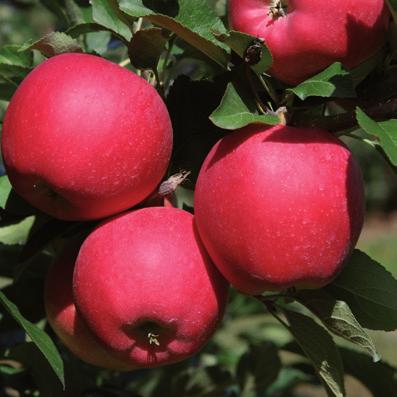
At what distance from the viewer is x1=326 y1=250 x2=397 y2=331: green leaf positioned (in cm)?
104

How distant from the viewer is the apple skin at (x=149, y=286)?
92cm

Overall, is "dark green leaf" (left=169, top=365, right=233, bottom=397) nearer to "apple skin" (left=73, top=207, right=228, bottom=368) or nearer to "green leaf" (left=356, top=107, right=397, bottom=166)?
"apple skin" (left=73, top=207, right=228, bottom=368)

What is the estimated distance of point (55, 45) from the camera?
1.03m

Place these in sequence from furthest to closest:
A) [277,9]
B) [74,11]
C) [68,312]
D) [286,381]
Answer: [286,381] → [74,11] → [68,312] → [277,9]

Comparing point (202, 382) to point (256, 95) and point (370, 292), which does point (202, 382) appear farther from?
point (256, 95)

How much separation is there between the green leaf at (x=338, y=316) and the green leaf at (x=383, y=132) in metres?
0.23

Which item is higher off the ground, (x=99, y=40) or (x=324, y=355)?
(x=99, y=40)

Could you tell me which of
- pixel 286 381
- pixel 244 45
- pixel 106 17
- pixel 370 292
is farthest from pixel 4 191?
pixel 286 381

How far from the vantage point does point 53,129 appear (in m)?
0.91

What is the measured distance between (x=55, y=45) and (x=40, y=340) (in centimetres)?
37

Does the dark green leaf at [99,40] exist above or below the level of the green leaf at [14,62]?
below

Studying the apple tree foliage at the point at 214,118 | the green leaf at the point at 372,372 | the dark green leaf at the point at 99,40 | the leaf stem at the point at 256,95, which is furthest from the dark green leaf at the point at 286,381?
the leaf stem at the point at 256,95

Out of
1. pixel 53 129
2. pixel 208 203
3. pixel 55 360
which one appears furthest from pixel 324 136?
pixel 55 360

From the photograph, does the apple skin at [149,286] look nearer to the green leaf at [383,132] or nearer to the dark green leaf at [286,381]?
the green leaf at [383,132]
